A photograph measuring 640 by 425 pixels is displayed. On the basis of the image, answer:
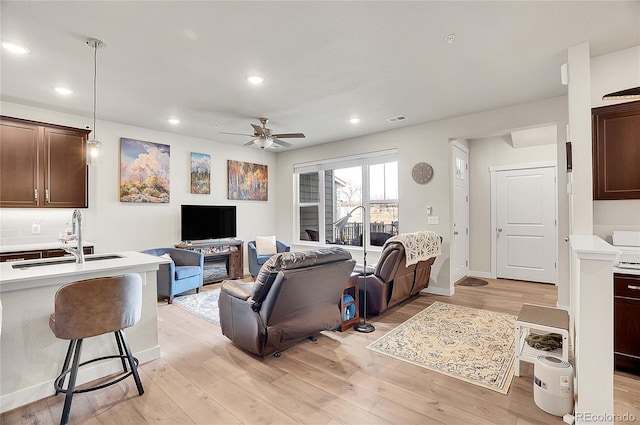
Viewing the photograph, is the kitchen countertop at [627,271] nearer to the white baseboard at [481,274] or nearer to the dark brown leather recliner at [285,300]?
the dark brown leather recliner at [285,300]

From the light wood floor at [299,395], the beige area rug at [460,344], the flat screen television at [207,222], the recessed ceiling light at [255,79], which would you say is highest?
the recessed ceiling light at [255,79]

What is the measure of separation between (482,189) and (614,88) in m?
3.39

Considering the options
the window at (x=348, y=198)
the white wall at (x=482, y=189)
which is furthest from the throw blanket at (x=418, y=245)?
the white wall at (x=482, y=189)

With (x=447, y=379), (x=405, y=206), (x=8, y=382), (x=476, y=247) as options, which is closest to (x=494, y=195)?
(x=476, y=247)

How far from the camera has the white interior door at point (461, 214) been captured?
5504mm

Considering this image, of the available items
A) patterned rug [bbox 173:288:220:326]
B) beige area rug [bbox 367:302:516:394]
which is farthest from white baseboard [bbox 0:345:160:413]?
beige area rug [bbox 367:302:516:394]

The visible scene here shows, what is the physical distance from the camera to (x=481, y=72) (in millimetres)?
3248

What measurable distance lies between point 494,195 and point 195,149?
588 centimetres

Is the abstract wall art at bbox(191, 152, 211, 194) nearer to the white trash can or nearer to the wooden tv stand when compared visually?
the wooden tv stand

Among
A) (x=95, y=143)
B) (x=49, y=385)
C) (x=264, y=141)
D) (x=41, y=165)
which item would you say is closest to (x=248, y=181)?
(x=264, y=141)

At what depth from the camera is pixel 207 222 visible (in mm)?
5871

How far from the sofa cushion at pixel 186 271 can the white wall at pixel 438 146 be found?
3037 millimetres

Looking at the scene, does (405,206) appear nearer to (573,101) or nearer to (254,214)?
(573,101)

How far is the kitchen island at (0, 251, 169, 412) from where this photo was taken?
82.9 inches
